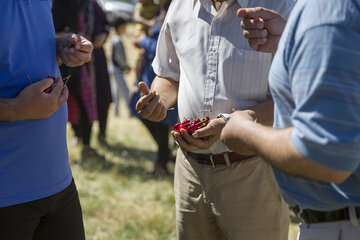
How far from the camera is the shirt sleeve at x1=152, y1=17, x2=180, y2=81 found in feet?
8.43

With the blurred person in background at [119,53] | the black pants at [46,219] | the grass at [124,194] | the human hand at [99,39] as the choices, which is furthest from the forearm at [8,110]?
the blurred person in background at [119,53]

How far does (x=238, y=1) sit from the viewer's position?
7.13 feet

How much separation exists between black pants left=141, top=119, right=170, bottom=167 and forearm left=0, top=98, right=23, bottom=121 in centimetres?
348

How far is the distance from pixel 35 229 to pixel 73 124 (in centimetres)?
406

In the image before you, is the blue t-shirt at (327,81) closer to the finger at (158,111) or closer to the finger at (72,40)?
the finger at (158,111)

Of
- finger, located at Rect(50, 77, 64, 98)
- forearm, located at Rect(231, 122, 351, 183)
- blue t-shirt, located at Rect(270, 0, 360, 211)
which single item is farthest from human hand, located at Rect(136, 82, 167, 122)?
blue t-shirt, located at Rect(270, 0, 360, 211)

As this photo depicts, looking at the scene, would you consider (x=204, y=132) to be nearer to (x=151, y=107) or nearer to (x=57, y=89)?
(x=151, y=107)

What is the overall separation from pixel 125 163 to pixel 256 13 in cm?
432

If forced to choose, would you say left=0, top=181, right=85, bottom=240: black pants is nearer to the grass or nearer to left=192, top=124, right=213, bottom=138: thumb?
left=192, top=124, right=213, bottom=138: thumb

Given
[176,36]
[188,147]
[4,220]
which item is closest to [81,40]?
[176,36]

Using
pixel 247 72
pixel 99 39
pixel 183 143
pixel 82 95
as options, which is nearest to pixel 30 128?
pixel 183 143

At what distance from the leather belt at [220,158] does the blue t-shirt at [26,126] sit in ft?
2.35

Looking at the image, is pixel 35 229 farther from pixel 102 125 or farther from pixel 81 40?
pixel 102 125

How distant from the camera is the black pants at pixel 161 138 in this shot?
5.38 m
